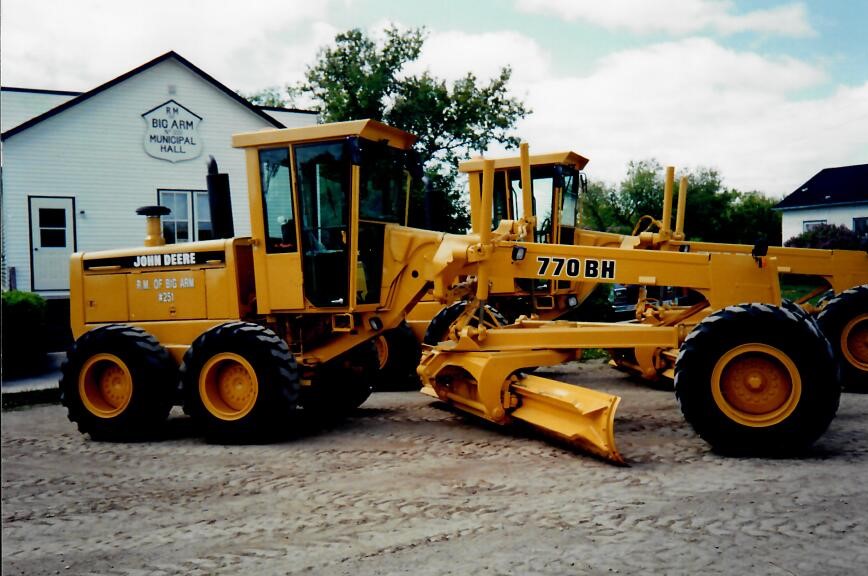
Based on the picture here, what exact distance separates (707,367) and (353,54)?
64.0 ft

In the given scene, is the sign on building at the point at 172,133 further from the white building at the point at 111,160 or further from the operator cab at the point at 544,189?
the operator cab at the point at 544,189

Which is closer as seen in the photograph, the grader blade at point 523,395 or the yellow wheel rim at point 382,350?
the grader blade at point 523,395

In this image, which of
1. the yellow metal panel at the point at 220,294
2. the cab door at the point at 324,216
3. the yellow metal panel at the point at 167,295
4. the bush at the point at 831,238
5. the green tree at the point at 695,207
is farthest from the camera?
the green tree at the point at 695,207

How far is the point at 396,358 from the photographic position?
36.4ft

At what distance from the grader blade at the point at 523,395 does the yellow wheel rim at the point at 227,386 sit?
1.75 m

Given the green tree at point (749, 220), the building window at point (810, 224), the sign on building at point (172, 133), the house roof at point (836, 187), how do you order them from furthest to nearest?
the green tree at point (749, 220), the sign on building at point (172, 133), the building window at point (810, 224), the house roof at point (836, 187)

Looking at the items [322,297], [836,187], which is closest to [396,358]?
[322,297]

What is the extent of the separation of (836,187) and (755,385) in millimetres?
4351

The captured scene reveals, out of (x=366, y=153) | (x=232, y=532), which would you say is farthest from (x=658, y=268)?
(x=232, y=532)

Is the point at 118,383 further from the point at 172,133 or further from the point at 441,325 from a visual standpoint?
the point at 172,133

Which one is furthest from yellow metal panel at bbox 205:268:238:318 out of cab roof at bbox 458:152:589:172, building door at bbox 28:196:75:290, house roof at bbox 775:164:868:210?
building door at bbox 28:196:75:290

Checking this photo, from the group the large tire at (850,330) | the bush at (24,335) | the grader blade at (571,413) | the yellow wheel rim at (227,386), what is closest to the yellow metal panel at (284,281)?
the yellow wheel rim at (227,386)

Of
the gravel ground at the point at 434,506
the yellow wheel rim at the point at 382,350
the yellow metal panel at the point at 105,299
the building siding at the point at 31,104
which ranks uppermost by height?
the building siding at the point at 31,104

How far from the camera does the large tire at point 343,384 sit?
898 centimetres
